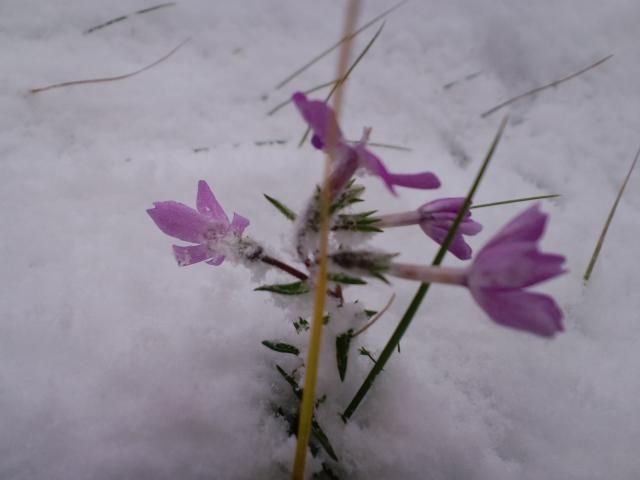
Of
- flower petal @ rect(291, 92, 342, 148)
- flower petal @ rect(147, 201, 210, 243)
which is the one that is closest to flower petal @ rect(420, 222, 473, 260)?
flower petal @ rect(291, 92, 342, 148)

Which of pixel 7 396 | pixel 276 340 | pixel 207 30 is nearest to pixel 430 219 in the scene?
pixel 276 340

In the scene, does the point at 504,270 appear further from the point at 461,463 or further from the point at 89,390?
the point at 89,390

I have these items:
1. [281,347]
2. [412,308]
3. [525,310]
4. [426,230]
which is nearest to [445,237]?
[426,230]

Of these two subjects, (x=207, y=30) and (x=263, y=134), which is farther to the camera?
(x=207, y=30)

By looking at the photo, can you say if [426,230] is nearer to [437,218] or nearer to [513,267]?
[437,218]

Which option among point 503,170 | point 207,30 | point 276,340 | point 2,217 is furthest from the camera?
point 207,30

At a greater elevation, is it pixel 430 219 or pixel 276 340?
pixel 430 219
